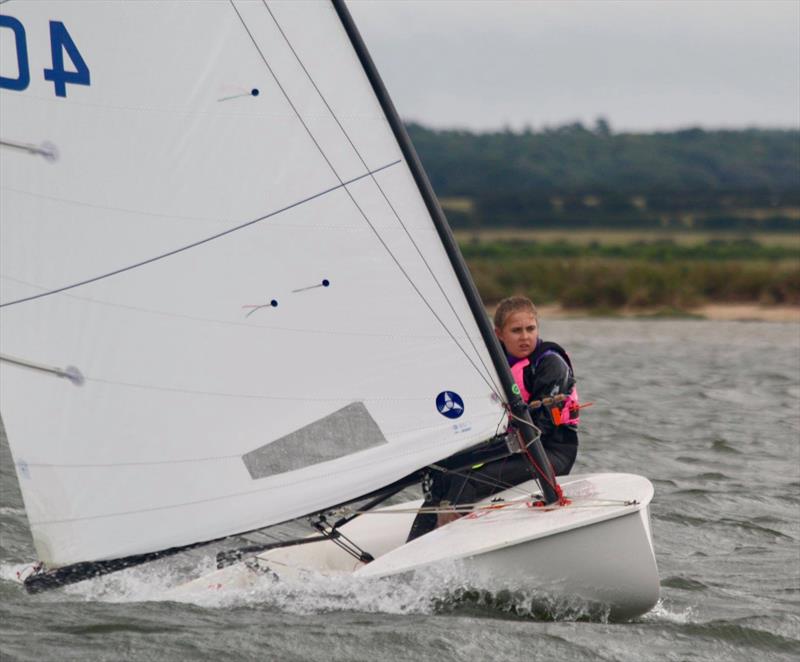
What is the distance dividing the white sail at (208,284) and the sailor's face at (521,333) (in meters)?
0.61

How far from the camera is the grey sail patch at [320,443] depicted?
5.60 m

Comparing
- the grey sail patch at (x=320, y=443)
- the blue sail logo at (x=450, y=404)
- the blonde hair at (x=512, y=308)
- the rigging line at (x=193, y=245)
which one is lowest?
the grey sail patch at (x=320, y=443)

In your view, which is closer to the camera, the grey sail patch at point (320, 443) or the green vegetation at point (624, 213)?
the grey sail patch at point (320, 443)

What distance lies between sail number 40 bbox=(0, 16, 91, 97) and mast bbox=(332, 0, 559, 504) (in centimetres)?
97

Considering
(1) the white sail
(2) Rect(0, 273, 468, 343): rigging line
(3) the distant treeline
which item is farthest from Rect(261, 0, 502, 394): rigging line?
(3) the distant treeline

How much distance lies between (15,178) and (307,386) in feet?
4.39

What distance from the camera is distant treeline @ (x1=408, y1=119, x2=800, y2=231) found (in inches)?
1812

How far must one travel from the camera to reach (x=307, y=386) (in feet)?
18.4

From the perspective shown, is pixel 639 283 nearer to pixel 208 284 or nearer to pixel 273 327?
pixel 273 327

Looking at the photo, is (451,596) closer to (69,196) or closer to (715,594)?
(715,594)

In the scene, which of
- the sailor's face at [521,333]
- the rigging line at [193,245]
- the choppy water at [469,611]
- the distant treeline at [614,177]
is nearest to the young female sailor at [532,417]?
the sailor's face at [521,333]

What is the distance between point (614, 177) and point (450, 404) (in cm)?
6510

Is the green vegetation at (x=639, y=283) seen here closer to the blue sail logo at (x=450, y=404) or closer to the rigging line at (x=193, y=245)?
the blue sail logo at (x=450, y=404)

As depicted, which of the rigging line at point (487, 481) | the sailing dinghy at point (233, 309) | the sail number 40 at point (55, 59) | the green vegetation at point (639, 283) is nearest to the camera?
the sail number 40 at point (55, 59)
